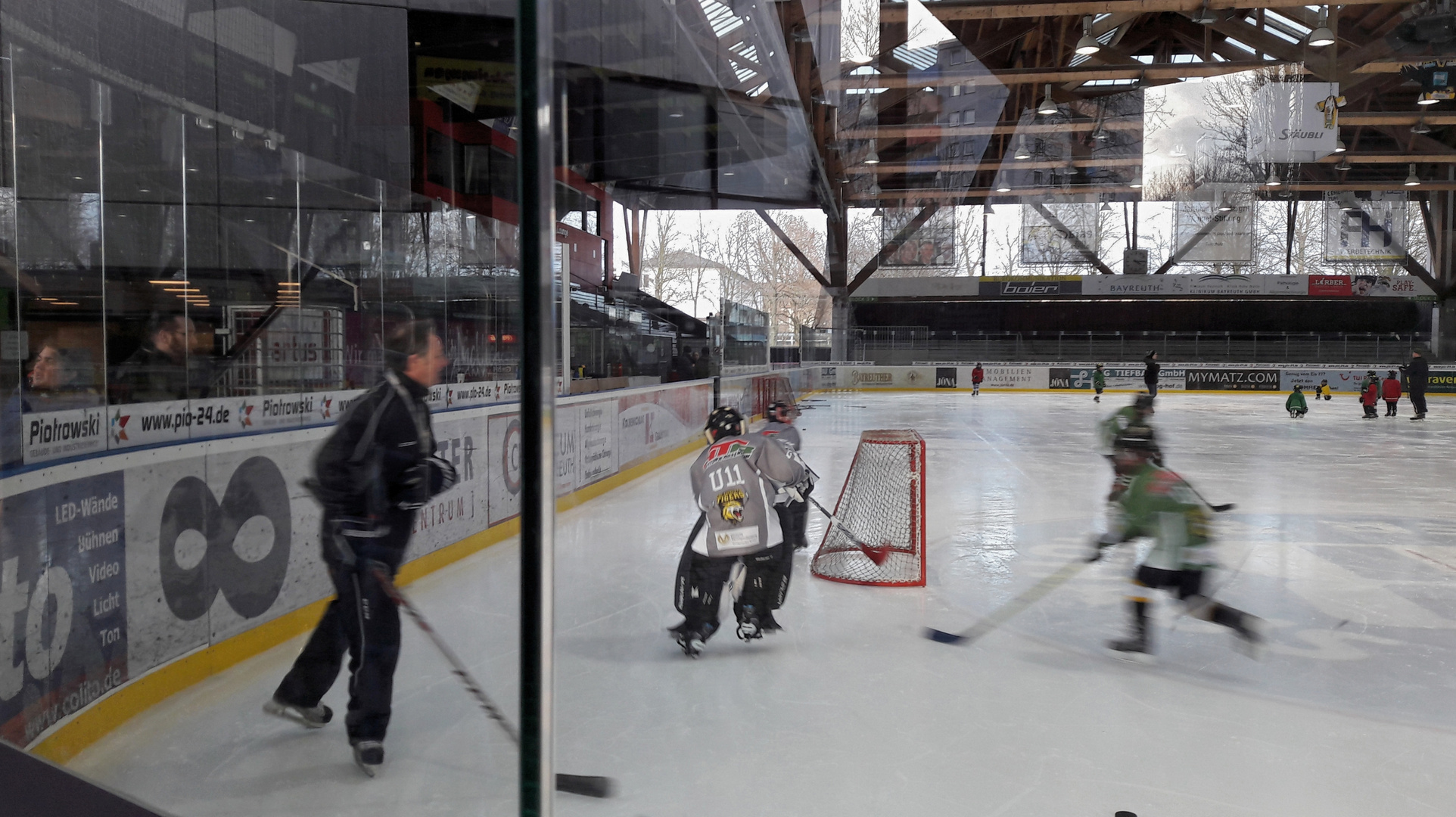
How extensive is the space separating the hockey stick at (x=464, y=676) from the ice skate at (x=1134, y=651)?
2329 mm

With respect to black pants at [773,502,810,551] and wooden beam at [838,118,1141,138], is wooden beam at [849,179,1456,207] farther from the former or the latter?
black pants at [773,502,810,551]

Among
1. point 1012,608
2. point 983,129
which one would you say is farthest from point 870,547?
point 983,129

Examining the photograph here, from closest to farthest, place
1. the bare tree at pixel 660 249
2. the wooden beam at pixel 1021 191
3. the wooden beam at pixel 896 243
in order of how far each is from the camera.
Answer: the bare tree at pixel 660 249
the wooden beam at pixel 1021 191
the wooden beam at pixel 896 243

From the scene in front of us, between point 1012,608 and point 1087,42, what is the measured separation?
404 inches

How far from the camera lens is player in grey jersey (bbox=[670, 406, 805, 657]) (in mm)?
3422

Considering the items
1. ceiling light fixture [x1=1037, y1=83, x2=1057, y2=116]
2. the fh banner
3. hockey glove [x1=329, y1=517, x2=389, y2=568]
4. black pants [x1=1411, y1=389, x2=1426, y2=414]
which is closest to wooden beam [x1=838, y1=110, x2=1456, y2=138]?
ceiling light fixture [x1=1037, y1=83, x2=1057, y2=116]

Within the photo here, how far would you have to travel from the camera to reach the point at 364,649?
229cm

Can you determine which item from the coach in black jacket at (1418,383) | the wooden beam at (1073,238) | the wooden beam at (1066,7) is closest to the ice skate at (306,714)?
the wooden beam at (1066,7)

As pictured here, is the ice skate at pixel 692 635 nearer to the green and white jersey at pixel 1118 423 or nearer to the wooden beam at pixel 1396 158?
the green and white jersey at pixel 1118 423

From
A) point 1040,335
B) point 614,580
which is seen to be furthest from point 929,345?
point 614,580

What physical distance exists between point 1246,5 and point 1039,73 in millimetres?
2995

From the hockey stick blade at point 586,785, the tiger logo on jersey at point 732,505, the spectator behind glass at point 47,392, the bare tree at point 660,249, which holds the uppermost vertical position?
the bare tree at point 660,249

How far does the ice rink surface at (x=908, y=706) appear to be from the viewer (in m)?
2.23

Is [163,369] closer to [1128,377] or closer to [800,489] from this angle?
[800,489]
